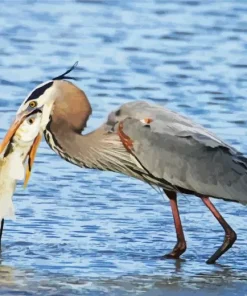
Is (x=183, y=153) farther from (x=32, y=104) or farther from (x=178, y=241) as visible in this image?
(x=32, y=104)

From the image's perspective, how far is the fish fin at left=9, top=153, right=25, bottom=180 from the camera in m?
8.41

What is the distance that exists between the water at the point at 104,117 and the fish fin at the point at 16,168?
457 mm

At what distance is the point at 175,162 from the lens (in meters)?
8.52

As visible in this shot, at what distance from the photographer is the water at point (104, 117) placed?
26.2 feet

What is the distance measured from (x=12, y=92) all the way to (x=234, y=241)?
17.7 feet

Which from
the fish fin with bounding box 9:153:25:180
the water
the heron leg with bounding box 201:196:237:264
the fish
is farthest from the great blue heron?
the water

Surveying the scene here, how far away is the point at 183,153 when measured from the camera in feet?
27.9

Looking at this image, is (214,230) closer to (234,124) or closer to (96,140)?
(96,140)

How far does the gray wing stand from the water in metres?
0.46

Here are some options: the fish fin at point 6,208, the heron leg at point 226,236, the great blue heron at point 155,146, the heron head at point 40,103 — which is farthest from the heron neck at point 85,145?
the heron leg at point 226,236

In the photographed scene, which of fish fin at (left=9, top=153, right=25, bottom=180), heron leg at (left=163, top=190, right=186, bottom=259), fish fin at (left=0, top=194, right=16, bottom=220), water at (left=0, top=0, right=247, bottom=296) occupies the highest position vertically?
fish fin at (left=9, top=153, right=25, bottom=180)

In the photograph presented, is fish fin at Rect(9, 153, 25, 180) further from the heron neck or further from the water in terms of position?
the water

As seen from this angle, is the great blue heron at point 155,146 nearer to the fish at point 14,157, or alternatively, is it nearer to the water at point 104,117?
the fish at point 14,157

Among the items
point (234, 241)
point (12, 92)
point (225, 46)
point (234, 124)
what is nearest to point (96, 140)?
point (234, 241)
